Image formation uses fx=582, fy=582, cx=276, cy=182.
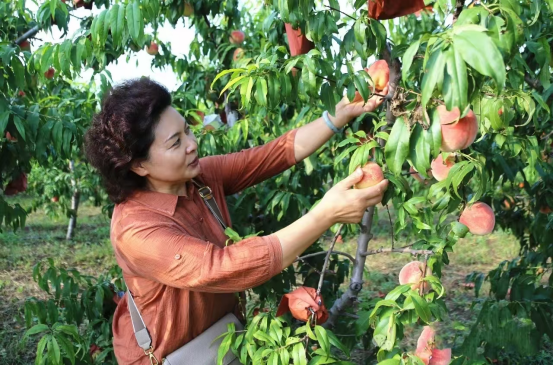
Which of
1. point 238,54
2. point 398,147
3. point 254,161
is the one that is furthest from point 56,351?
point 238,54

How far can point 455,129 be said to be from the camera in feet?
4.09

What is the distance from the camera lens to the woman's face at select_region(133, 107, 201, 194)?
174 centimetres

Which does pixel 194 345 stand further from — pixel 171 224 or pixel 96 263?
pixel 96 263

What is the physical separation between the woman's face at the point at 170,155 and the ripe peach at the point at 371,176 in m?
0.55

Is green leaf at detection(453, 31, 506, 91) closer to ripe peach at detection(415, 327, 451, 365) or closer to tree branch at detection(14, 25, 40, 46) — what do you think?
ripe peach at detection(415, 327, 451, 365)

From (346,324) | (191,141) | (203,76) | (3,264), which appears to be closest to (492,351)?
(346,324)

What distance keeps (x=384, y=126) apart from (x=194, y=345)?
2.79ft

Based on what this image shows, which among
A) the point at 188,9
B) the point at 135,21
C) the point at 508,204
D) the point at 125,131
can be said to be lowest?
the point at 508,204

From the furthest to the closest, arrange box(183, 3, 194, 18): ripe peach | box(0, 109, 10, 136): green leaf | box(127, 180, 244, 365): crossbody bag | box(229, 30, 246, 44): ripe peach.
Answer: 1. box(229, 30, 246, 44): ripe peach
2. box(183, 3, 194, 18): ripe peach
3. box(0, 109, 10, 136): green leaf
4. box(127, 180, 244, 365): crossbody bag

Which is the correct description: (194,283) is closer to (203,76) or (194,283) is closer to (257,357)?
(257,357)

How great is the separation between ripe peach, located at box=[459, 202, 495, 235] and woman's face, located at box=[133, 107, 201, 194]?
815 millimetres

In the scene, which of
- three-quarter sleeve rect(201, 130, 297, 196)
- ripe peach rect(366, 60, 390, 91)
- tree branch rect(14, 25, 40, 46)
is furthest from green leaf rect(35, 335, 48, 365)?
tree branch rect(14, 25, 40, 46)

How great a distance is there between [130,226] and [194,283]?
272 mm

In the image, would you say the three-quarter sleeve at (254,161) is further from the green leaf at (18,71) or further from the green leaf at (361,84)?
the green leaf at (18,71)
